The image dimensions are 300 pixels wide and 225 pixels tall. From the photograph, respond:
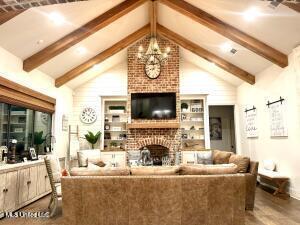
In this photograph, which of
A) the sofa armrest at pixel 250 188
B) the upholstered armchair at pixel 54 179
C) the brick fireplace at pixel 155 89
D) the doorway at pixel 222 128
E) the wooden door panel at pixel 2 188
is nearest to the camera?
the wooden door panel at pixel 2 188

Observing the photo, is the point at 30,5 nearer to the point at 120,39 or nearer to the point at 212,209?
the point at 212,209

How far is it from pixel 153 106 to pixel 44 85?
10.5 feet

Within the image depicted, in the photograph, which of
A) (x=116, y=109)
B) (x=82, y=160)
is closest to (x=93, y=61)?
(x=116, y=109)

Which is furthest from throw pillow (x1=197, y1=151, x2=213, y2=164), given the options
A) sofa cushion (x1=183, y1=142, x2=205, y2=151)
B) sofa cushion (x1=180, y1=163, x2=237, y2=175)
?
sofa cushion (x1=180, y1=163, x2=237, y2=175)

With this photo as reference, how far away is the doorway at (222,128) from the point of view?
938cm

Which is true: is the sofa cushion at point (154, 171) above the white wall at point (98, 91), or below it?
below

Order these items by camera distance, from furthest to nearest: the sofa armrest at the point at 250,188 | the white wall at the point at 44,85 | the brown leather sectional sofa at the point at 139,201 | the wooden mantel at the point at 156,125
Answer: the wooden mantel at the point at 156,125, the white wall at the point at 44,85, the sofa armrest at the point at 250,188, the brown leather sectional sofa at the point at 139,201

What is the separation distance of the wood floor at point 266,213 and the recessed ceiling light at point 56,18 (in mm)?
3436

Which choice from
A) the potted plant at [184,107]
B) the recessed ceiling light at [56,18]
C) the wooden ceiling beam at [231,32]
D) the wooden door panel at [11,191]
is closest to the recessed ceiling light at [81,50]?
the recessed ceiling light at [56,18]

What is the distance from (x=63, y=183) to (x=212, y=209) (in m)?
1.96

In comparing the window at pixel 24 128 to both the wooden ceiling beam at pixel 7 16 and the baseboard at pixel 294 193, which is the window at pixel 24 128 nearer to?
the wooden ceiling beam at pixel 7 16

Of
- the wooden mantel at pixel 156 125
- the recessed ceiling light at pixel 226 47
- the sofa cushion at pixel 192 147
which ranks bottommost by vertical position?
the sofa cushion at pixel 192 147

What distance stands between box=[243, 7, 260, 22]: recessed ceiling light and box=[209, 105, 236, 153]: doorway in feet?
16.9

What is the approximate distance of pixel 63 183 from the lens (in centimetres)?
312
